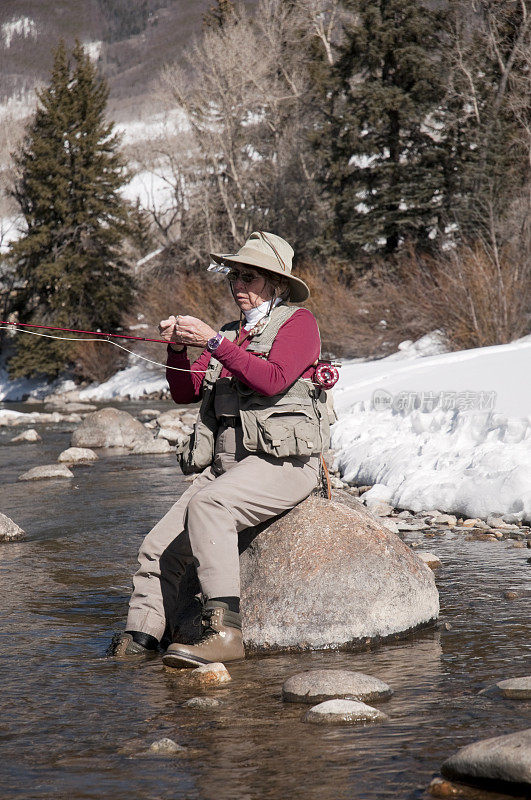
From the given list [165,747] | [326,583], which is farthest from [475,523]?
[165,747]

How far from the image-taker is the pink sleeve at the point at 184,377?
4.75 meters

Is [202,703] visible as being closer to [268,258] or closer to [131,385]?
[268,258]

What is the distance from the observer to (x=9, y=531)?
776 centimetres

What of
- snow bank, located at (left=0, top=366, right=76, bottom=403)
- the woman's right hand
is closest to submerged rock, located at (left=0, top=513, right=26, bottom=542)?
the woman's right hand

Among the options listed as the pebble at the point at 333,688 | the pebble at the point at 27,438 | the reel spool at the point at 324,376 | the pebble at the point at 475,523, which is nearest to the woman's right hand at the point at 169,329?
the reel spool at the point at 324,376

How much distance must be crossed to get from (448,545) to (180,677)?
3266 mm

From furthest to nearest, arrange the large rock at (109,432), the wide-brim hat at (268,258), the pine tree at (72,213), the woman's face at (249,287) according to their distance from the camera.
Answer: the pine tree at (72,213), the large rock at (109,432), the woman's face at (249,287), the wide-brim hat at (268,258)

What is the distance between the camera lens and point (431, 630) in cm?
474

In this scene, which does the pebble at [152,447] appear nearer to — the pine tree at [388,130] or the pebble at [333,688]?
the pebble at [333,688]

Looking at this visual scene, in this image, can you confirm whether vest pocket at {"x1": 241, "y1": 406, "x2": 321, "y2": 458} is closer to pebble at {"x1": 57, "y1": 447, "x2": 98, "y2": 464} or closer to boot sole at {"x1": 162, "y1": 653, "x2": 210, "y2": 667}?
boot sole at {"x1": 162, "y1": 653, "x2": 210, "y2": 667}

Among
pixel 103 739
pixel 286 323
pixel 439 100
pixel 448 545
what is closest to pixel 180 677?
pixel 103 739

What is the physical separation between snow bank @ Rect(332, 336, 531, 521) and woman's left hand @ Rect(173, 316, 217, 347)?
3906 millimetres

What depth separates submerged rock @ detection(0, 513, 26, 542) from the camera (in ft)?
25.3

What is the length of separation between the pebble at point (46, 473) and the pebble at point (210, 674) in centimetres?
813
